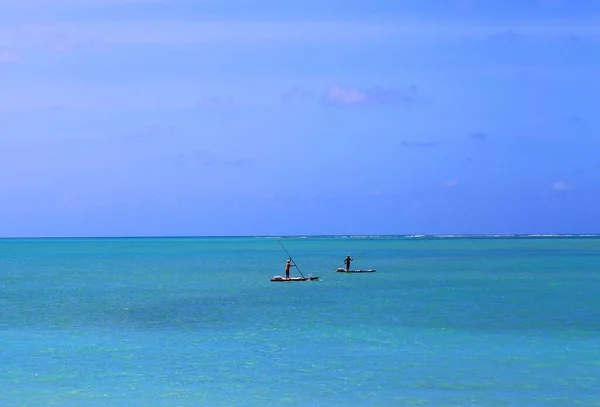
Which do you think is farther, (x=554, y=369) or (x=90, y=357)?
(x=90, y=357)

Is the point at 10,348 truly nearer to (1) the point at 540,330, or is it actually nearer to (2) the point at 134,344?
A: (2) the point at 134,344

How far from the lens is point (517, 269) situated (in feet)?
259

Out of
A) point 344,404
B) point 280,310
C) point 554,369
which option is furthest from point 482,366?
point 280,310

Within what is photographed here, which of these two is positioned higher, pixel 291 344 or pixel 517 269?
pixel 517 269

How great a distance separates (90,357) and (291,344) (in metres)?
6.50

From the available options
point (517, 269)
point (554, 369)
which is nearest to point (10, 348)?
point (554, 369)

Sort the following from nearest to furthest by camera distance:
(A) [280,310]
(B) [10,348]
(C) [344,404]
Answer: (C) [344,404] → (B) [10,348] → (A) [280,310]

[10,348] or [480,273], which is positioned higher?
[480,273]

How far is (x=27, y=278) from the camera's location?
7044cm

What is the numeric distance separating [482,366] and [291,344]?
7.00 m

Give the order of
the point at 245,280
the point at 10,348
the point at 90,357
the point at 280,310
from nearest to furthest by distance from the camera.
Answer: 1. the point at 90,357
2. the point at 10,348
3. the point at 280,310
4. the point at 245,280

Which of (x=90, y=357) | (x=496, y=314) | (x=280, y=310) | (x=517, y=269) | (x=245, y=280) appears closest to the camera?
(x=90, y=357)

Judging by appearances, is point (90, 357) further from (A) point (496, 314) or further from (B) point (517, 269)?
(B) point (517, 269)

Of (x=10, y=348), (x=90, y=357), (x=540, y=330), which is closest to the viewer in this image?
(x=90, y=357)
